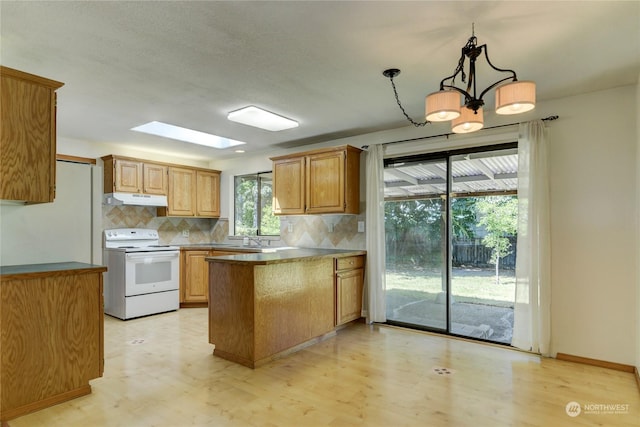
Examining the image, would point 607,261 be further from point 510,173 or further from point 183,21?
point 183,21

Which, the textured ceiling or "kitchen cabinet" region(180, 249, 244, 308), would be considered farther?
"kitchen cabinet" region(180, 249, 244, 308)

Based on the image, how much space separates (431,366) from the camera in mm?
3010

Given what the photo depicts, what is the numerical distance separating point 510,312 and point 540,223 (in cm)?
103

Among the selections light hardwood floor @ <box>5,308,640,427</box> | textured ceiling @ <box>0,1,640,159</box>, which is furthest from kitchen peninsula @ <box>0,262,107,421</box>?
textured ceiling @ <box>0,1,640,159</box>

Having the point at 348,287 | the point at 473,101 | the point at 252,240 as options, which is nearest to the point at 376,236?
the point at 348,287

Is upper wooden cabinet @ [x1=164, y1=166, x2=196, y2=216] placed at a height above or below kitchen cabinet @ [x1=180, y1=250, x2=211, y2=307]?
above

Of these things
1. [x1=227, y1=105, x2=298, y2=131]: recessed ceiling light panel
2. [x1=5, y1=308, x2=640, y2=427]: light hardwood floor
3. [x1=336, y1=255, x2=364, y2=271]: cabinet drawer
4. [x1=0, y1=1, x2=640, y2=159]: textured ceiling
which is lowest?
[x1=5, y1=308, x2=640, y2=427]: light hardwood floor

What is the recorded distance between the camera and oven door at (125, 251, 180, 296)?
4559 mm

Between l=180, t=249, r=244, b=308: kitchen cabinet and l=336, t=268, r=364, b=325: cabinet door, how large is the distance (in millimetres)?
1973

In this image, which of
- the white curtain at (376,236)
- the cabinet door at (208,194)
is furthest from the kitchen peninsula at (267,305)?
the cabinet door at (208,194)

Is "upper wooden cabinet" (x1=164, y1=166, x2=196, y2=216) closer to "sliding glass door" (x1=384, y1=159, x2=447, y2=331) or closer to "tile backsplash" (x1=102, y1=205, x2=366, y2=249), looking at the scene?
"tile backsplash" (x1=102, y1=205, x2=366, y2=249)

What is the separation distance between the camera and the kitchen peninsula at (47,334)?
7.06 feet

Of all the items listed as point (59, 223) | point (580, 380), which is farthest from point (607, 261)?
point (59, 223)

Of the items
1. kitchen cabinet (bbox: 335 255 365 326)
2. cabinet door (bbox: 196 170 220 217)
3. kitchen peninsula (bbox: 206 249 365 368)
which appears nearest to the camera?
kitchen peninsula (bbox: 206 249 365 368)
